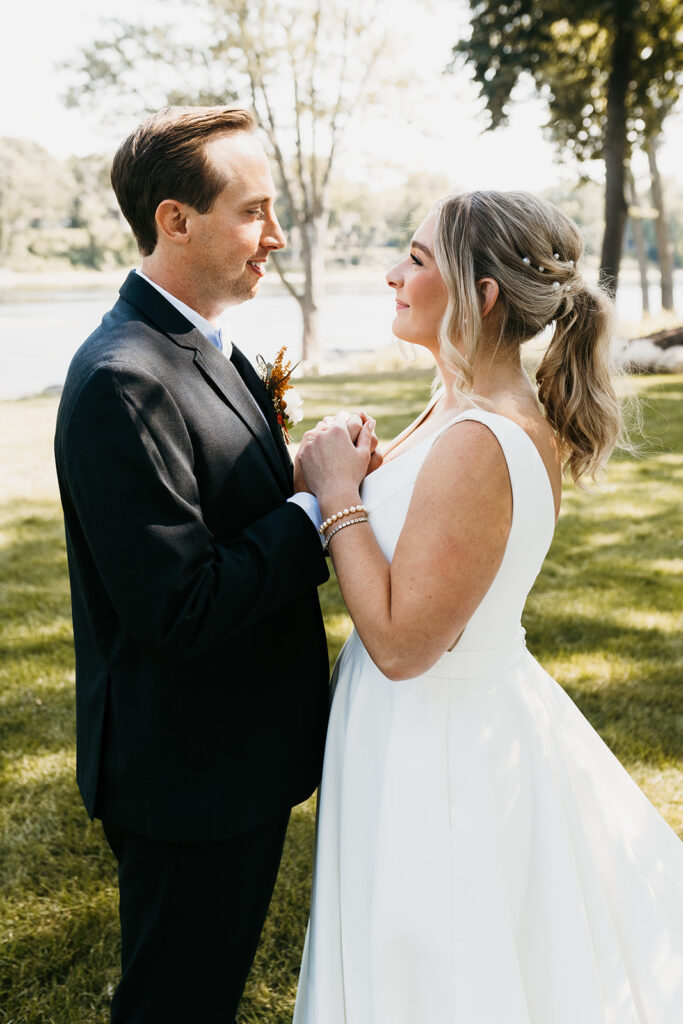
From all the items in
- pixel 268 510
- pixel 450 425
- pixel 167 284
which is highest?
pixel 167 284

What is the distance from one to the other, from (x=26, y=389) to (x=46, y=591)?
1236 cm

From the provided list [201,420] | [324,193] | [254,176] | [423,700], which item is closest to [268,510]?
[201,420]

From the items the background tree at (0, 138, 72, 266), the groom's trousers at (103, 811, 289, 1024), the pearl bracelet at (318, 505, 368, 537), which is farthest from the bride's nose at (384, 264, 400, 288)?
the background tree at (0, 138, 72, 266)

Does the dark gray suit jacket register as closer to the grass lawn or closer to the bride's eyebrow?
the bride's eyebrow

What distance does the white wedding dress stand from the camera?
6.77ft

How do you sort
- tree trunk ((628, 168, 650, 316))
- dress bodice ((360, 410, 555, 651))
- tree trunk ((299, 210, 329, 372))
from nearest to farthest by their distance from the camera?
dress bodice ((360, 410, 555, 651)) → tree trunk ((299, 210, 329, 372)) → tree trunk ((628, 168, 650, 316))

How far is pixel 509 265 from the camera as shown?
2188mm

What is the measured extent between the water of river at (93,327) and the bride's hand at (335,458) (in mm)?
9287

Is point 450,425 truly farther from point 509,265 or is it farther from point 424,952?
point 424,952

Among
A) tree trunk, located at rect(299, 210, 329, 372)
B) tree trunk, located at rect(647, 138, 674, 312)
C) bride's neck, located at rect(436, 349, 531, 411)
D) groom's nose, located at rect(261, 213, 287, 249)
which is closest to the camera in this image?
groom's nose, located at rect(261, 213, 287, 249)

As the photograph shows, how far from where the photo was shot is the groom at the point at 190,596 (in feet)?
5.75

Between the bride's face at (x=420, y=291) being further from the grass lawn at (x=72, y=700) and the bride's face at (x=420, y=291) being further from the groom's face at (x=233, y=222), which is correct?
the grass lawn at (x=72, y=700)

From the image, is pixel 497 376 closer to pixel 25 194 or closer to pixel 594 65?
pixel 594 65

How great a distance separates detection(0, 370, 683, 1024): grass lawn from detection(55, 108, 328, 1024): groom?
0.99 meters
